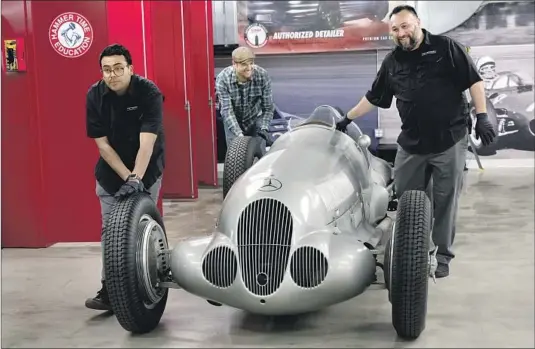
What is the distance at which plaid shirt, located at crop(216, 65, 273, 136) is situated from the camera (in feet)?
20.8

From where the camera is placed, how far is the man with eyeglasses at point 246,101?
6.31m

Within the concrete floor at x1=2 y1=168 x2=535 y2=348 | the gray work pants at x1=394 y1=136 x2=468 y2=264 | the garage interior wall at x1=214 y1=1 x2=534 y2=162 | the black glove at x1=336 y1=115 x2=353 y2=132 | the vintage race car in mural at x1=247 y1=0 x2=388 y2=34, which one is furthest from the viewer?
the vintage race car in mural at x1=247 y1=0 x2=388 y2=34

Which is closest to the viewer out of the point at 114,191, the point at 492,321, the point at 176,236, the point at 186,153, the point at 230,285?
the point at 230,285

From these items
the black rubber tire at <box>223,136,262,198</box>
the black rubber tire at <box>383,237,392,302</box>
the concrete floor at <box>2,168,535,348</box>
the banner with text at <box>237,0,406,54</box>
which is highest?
the banner with text at <box>237,0,406,54</box>

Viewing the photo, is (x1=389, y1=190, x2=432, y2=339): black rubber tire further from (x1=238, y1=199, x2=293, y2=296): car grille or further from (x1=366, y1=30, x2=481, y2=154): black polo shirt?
(x1=366, y1=30, x2=481, y2=154): black polo shirt

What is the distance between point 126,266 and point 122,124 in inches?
37.0

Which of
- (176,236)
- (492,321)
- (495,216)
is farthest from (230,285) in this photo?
(495,216)

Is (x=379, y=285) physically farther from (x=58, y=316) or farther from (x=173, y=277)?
(x=58, y=316)

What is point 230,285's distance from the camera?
3273 millimetres

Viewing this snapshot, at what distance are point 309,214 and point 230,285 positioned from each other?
0.55 meters

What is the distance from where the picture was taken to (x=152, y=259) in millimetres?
3572

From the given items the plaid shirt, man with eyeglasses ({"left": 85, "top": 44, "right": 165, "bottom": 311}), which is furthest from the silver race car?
the plaid shirt

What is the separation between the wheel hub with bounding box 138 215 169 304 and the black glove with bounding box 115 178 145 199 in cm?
16

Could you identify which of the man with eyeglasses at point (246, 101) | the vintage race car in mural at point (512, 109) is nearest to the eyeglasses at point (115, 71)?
the man with eyeglasses at point (246, 101)
